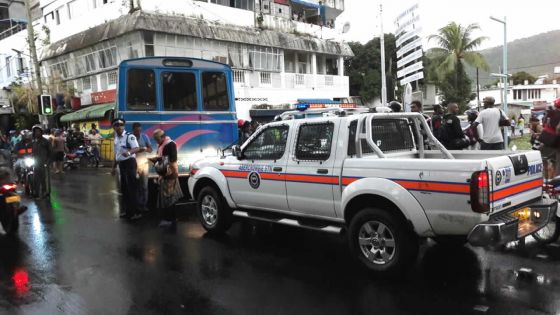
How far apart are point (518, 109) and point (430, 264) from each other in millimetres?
63096

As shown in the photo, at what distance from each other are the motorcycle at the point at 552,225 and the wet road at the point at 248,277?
130 mm

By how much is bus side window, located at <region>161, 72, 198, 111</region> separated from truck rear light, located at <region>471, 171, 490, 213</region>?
22.4ft

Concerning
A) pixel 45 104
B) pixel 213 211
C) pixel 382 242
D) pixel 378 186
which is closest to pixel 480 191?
pixel 378 186

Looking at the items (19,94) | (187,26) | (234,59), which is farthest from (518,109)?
(19,94)

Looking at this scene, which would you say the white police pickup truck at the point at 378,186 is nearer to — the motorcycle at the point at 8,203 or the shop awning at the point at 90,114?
the motorcycle at the point at 8,203

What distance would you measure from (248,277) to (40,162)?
817 centimetres

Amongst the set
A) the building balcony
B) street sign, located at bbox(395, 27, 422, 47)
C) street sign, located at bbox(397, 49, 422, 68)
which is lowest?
street sign, located at bbox(397, 49, 422, 68)

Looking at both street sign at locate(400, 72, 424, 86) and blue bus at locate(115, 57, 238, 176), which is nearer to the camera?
blue bus at locate(115, 57, 238, 176)

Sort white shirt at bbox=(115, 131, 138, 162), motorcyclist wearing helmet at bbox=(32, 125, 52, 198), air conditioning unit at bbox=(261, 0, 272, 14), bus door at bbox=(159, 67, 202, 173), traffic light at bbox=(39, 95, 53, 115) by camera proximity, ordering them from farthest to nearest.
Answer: air conditioning unit at bbox=(261, 0, 272, 14), traffic light at bbox=(39, 95, 53, 115), motorcyclist wearing helmet at bbox=(32, 125, 52, 198), bus door at bbox=(159, 67, 202, 173), white shirt at bbox=(115, 131, 138, 162)

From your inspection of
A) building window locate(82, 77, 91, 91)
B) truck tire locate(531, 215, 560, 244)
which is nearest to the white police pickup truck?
truck tire locate(531, 215, 560, 244)

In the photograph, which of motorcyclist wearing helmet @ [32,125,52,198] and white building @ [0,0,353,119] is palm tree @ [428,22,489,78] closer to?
white building @ [0,0,353,119]

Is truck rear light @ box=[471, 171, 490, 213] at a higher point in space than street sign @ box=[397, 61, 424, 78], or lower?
lower

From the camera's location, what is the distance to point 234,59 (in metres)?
28.2

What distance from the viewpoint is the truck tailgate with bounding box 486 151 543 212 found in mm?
4348
